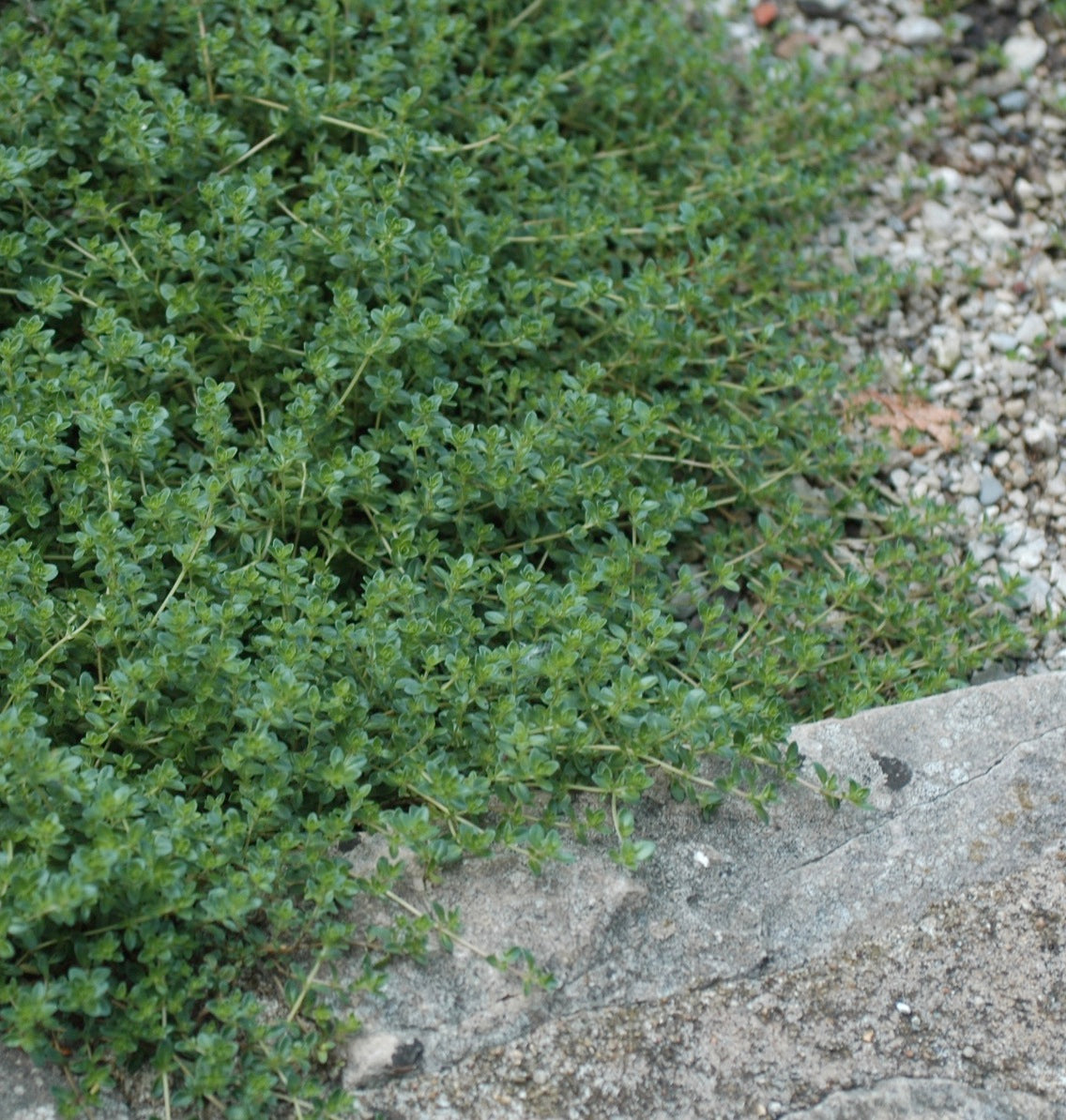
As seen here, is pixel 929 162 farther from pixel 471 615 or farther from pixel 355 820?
pixel 355 820

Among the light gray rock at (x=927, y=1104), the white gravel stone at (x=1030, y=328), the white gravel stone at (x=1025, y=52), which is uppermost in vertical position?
the white gravel stone at (x=1025, y=52)

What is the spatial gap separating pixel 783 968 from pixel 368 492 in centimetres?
136

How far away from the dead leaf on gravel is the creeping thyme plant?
0.16 m

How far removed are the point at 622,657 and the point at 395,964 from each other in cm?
84

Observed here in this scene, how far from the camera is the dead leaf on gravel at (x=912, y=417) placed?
433 cm

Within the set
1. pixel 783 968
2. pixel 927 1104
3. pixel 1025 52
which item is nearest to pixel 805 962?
pixel 783 968

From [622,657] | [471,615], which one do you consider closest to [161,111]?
[471,615]

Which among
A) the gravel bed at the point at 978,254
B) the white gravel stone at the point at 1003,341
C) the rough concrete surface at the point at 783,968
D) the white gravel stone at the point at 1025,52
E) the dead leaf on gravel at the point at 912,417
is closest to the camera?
the rough concrete surface at the point at 783,968

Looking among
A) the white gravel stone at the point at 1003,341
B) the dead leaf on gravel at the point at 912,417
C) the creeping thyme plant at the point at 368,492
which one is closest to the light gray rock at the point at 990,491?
the dead leaf on gravel at the point at 912,417

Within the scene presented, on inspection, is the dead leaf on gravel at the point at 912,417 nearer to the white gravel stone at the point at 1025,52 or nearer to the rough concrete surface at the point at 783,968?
the rough concrete surface at the point at 783,968

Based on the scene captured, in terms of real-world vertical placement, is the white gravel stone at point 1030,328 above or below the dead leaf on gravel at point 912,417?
above

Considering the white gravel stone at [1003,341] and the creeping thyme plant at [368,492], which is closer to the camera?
the creeping thyme plant at [368,492]

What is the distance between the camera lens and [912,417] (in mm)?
4402

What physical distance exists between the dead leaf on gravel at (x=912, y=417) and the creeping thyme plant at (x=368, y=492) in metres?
0.16
